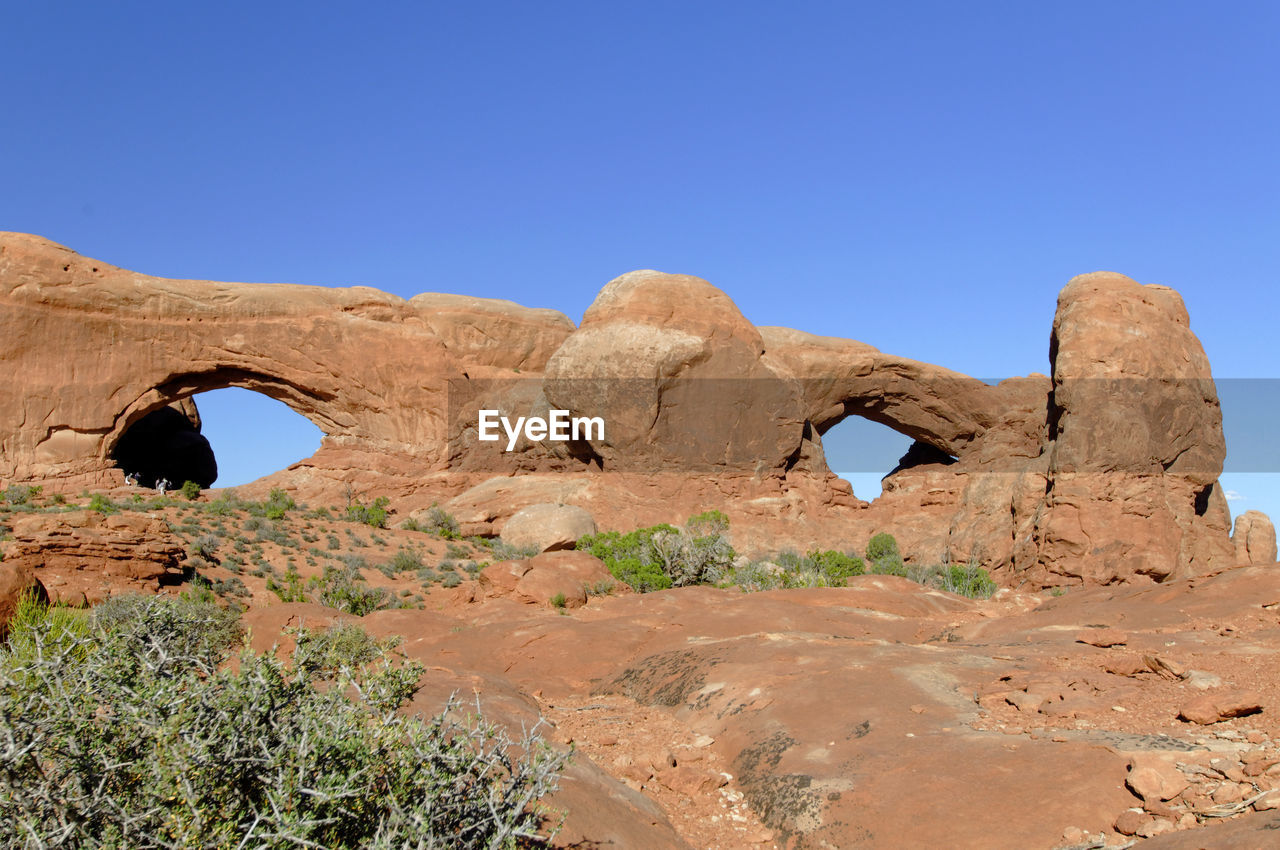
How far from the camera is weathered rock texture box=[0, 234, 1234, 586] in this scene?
21.1 metres

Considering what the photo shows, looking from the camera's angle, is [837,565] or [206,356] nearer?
[837,565]

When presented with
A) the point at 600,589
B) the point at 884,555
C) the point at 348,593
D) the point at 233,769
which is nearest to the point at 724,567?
the point at 600,589

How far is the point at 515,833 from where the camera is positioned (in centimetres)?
342

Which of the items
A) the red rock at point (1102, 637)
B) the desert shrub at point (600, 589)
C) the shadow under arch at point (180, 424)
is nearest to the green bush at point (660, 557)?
the desert shrub at point (600, 589)

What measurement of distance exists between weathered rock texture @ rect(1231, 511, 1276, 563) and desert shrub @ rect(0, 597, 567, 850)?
22.5 metres

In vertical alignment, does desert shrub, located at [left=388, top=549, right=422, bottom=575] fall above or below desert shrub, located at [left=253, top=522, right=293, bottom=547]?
below

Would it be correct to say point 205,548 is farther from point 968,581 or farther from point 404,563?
point 968,581

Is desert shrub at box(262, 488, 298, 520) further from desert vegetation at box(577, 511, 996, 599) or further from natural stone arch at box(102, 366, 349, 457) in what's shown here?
desert vegetation at box(577, 511, 996, 599)

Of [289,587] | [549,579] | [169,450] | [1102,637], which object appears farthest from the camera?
[169,450]

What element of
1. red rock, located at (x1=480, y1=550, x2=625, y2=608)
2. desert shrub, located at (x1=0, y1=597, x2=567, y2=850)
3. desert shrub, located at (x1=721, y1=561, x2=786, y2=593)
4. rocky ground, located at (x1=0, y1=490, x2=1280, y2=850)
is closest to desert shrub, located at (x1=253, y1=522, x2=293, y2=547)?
rocky ground, located at (x1=0, y1=490, x2=1280, y2=850)

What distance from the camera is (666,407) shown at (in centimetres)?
2642

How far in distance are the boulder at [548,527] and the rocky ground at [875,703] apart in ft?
24.7

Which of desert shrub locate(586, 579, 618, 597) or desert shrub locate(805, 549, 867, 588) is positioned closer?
desert shrub locate(586, 579, 618, 597)

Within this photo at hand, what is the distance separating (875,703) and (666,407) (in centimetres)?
1985
